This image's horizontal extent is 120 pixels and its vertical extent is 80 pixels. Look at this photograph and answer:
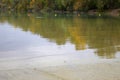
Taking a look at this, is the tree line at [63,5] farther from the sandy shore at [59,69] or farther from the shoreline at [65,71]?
the shoreline at [65,71]

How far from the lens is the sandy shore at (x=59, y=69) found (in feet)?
28.2

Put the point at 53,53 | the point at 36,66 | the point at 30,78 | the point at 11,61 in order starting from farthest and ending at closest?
the point at 53,53 → the point at 11,61 → the point at 36,66 → the point at 30,78

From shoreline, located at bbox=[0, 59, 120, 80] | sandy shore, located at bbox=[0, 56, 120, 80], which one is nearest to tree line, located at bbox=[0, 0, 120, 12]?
sandy shore, located at bbox=[0, 56, 120, 80]

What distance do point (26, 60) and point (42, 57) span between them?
833mm

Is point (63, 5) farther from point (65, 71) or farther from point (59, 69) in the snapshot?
point (65, 71)

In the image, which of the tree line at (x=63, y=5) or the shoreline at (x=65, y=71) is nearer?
the shoreline at (x=65, y=71)

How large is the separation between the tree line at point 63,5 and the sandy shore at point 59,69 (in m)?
44.4

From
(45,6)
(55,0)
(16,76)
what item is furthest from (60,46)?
(45,6)

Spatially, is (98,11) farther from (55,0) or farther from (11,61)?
(11,61)

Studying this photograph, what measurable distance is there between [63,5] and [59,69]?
57471mm

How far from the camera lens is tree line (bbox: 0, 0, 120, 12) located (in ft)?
187

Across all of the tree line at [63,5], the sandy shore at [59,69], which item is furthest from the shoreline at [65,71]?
the tree line at [63,5]

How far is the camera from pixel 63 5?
66500 mm

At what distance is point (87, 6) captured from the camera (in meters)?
60.8
